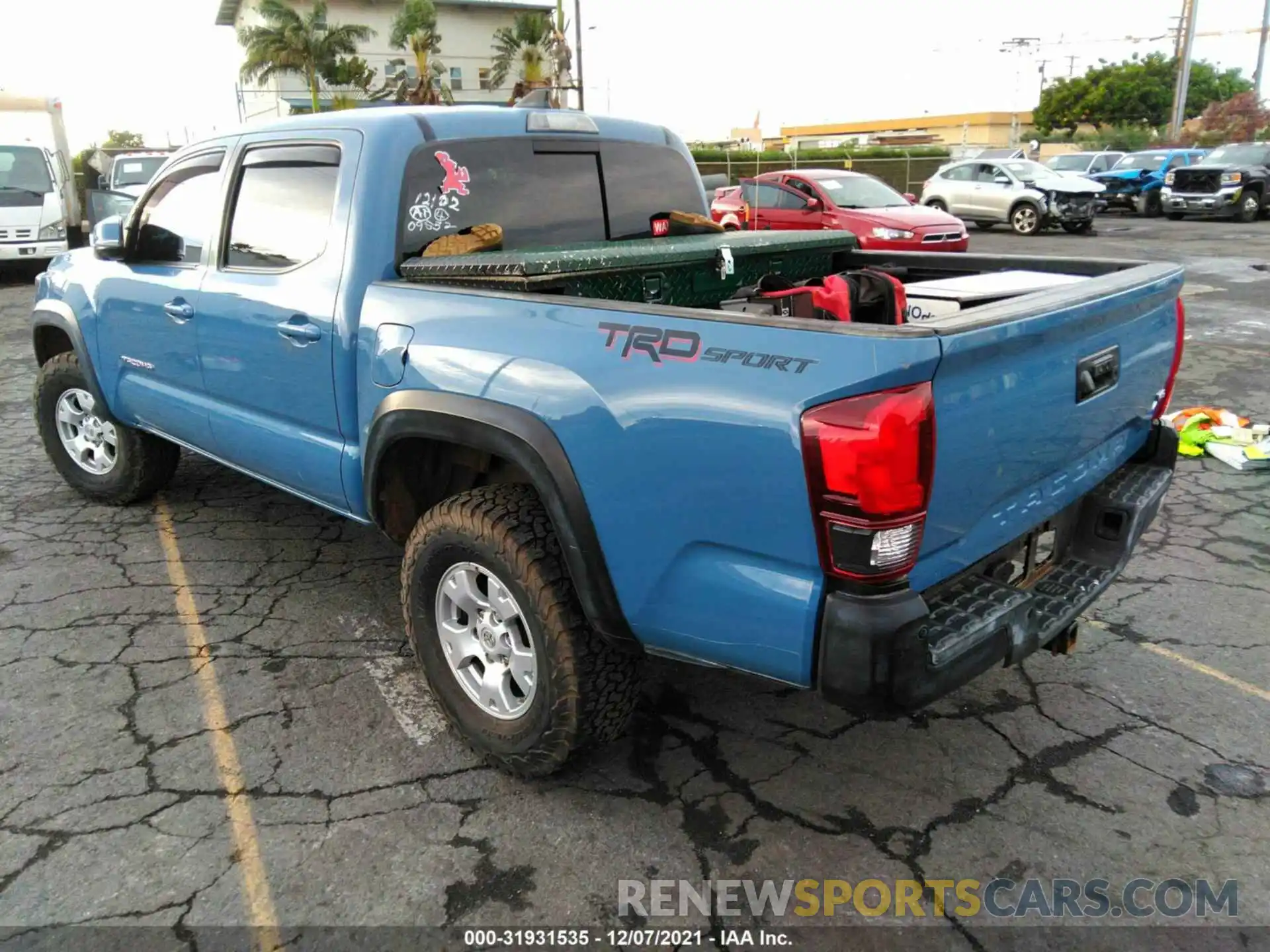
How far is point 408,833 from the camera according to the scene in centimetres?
270

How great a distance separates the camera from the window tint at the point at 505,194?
334 cm

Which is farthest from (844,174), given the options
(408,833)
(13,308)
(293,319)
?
(408,833)

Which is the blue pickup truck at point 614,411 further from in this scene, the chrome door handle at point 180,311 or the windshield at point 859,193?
the windshield at point 859,193

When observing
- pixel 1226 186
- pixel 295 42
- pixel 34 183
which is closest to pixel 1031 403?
pixel 34 183

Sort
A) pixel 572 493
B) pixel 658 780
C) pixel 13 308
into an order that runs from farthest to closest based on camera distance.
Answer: pixel 13 308 < pixel 658 780 < pixel 572 493

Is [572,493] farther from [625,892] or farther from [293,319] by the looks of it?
[293,319]

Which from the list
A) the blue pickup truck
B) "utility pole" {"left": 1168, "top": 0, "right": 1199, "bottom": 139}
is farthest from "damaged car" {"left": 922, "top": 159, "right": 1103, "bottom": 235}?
"utility pole" {"left": 1168, "top": 0, "right": 1199, "bottom": 139}

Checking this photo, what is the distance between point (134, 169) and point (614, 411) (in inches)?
772

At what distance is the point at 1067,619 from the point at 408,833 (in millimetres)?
1934

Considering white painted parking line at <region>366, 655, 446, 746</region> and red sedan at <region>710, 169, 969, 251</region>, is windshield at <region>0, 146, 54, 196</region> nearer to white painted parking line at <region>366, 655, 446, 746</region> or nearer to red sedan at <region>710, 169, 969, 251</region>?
red sedan at <region>710, 169, 969, 251</region>

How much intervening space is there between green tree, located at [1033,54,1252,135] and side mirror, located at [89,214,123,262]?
7038 cm

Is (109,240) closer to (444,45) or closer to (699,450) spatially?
(699,450)

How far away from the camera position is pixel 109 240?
14.3 feet

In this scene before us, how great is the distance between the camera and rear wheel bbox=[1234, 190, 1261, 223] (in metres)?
22.4
